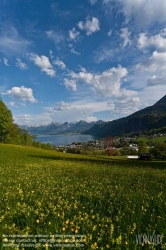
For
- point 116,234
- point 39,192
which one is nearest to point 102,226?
point 116,234

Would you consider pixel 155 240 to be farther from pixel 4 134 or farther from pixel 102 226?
pixel 4 134

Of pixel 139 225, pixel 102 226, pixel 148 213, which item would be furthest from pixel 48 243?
pixel 148 213

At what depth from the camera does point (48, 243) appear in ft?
14.4

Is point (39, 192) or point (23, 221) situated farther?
point (39, 192)

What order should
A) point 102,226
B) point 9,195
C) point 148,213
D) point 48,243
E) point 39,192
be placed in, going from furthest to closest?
point 39,192
point 9,195
point 148,213
point 102,226
point 48,243

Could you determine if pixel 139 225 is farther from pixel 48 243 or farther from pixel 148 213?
pixel 48 243

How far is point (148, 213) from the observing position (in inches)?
249

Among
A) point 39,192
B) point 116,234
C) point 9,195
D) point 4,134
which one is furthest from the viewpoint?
point 4,134

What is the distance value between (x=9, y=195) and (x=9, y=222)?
318 centimetres

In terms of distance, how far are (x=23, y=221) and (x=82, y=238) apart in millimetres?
2229

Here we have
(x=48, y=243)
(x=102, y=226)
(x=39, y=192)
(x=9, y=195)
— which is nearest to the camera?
(x=48, y=243)

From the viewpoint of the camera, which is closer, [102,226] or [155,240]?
[155,240]

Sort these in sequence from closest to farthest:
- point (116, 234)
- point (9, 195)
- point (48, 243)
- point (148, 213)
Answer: point (48, 243) < point (116, 234) < point (148, 213) < point (9, 195)

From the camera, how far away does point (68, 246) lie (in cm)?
428
